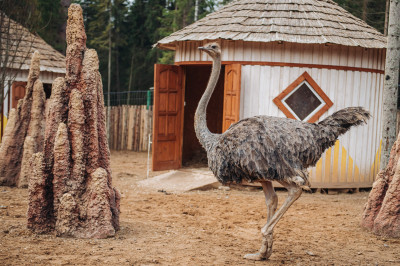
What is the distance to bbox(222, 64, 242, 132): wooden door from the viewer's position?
33.8 ft

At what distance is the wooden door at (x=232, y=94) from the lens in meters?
10.3

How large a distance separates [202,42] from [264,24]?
1377mm

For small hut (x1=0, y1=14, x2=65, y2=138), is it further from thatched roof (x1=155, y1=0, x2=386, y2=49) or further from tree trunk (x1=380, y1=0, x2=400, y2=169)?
tree trunk (x1=380, y1=0, x2=400, y2=169)

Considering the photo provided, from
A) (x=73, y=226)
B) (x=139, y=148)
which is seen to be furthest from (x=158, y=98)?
(x=139, y=148)

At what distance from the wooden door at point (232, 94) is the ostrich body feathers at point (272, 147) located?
456 cm

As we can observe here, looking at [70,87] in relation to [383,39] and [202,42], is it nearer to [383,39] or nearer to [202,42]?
[202,42]

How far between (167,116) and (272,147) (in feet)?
20.1

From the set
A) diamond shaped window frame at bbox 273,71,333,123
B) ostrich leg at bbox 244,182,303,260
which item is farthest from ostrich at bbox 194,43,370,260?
diamond shaped window frame at bbox 273,71,333,123

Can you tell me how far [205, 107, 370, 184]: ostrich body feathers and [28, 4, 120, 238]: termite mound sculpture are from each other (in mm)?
1433

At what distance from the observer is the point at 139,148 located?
1802cm

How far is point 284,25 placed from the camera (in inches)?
412

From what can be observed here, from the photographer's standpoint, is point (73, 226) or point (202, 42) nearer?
point (73, 226)

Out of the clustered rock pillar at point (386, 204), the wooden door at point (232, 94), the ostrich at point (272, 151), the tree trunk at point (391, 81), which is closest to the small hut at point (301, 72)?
the wooden door at point (232, 94)

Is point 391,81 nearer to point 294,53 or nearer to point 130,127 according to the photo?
point 294,53
